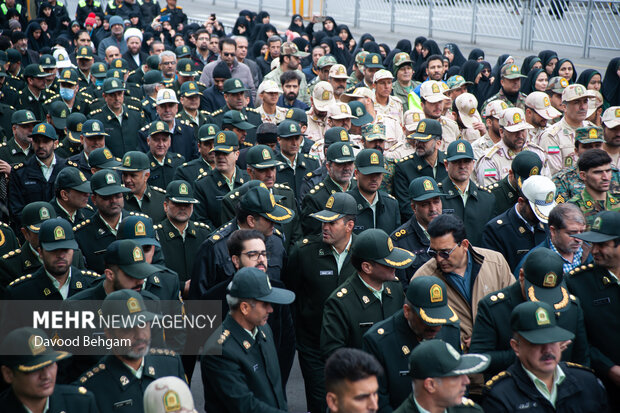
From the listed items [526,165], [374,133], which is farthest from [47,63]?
[526,165]

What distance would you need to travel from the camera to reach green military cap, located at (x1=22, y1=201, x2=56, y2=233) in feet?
22.7

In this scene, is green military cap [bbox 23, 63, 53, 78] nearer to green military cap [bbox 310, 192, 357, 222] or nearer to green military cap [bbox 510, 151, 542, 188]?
green military cap [bbox 310, 192, 357, 222]

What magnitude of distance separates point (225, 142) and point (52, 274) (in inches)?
123

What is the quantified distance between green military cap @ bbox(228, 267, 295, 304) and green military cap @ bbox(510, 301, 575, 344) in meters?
1.47

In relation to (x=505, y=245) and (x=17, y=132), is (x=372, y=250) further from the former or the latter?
(x=17, y=132)

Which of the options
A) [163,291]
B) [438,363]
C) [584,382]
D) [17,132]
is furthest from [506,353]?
[17,132]

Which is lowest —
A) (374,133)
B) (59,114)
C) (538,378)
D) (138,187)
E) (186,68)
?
(59,114)

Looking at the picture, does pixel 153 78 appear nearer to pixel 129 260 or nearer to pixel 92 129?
pixel 92 129

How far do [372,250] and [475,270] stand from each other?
3.10 feet

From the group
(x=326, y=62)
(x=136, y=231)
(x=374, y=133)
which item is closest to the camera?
(x=136, y=231)

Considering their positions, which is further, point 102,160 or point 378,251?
point 102,160

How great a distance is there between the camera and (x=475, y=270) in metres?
6.05

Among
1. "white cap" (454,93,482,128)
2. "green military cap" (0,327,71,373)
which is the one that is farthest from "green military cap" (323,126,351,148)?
"green military cap" (0,327,71,373)

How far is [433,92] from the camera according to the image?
1127 centimetres
